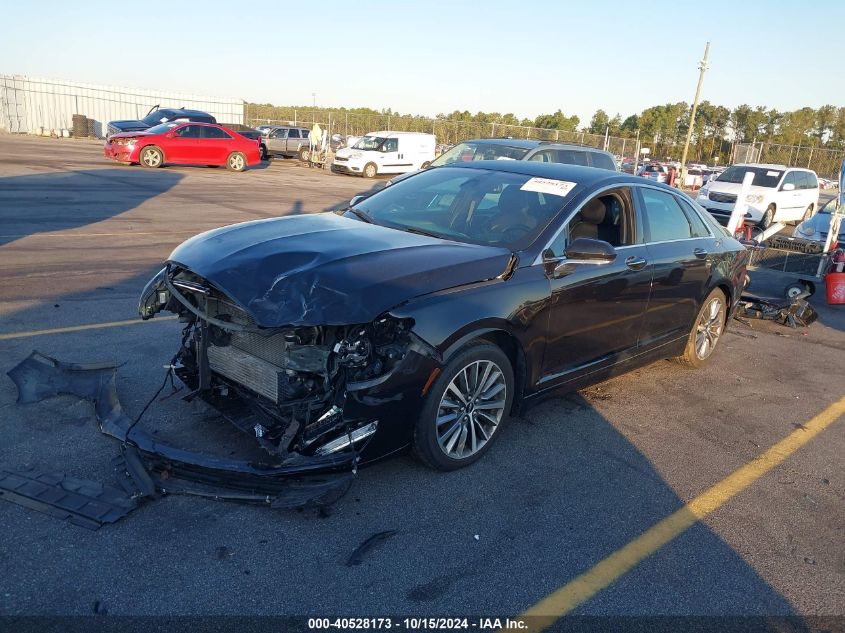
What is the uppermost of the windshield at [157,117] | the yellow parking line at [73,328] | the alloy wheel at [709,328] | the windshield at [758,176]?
the windshield at [758,176]

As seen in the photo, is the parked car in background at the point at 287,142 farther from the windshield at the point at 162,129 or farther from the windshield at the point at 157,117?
the windshield at the point at 162,129

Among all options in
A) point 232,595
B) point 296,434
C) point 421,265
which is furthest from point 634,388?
point 232,595

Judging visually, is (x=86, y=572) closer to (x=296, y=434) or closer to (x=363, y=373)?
(x=296, y=434)

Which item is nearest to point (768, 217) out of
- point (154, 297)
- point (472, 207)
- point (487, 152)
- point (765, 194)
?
point (765, 194)

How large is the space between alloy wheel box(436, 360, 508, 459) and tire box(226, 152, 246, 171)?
2335cm

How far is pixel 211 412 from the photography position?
4.48 m

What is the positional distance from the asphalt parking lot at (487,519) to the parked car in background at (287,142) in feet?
93.2

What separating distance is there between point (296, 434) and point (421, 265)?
46.7 inches

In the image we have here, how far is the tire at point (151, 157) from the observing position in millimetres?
23062

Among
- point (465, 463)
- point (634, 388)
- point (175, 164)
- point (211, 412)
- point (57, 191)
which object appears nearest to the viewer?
point (465, 463)

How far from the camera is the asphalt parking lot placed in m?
2.98

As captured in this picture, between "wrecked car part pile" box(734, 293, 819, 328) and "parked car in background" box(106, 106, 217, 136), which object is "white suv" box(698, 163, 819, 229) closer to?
"wrecked car part pile" box(734, 293, 819, 328)

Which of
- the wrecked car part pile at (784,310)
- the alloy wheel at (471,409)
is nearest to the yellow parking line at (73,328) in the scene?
the alloy wheel at (471,409)

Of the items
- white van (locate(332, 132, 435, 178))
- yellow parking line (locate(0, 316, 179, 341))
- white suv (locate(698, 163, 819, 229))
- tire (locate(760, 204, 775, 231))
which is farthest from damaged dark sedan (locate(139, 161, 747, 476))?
white van (locate(332, 132, 435, 178))
